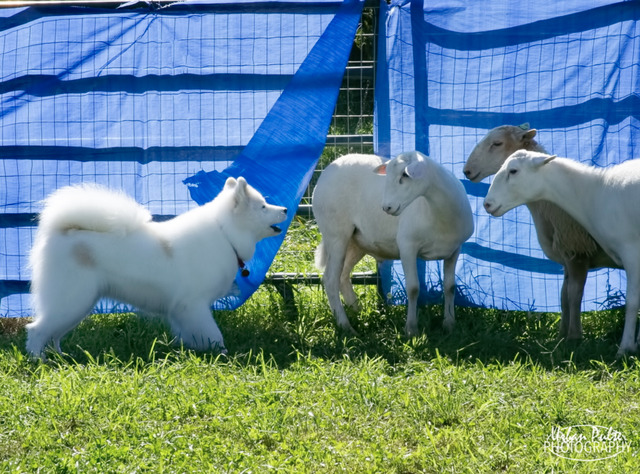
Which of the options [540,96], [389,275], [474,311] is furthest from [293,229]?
[540,96]

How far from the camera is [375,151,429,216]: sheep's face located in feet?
21.0

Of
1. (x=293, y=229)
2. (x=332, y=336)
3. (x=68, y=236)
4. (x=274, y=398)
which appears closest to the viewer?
(x=274, y=398)

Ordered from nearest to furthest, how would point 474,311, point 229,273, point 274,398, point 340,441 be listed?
1. point 340,441
2. point 274,398
3. point 229,273
4. point 474,311

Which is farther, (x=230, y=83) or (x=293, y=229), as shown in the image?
(x=293, y=229)

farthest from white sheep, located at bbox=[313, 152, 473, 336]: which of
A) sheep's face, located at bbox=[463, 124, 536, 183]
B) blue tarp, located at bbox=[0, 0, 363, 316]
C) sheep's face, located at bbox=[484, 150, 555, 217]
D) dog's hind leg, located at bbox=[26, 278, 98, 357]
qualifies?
dog's hind leg, located at bbox=[26, 278, 98, 357]

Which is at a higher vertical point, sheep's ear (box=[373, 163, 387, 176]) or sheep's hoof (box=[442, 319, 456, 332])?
sheep's ear (box=[373, 163, 387, 176])

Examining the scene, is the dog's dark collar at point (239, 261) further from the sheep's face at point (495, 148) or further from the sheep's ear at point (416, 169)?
the sheep's face at point (495, 148)

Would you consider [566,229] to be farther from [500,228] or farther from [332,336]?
[332,336]

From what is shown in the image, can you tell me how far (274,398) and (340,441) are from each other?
0.65 metres

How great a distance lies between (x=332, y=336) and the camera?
6695 millimetres

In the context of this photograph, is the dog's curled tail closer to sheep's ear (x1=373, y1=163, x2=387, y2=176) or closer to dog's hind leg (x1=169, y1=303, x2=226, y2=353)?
dog's hind leg (x1=169, y1=303, x2=226, y2=353)

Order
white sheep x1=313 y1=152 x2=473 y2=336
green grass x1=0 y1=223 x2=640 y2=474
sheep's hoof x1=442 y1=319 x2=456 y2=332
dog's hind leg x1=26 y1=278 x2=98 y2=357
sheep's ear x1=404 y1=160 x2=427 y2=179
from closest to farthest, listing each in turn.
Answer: green grass x1=0 y1=223 x2=640 y2=474 < dog's hind leg x1=26 y1=278 x2=98 y2=357 < sheep's ear x1=404 y1=160 x2=427 y2=179 < white sheep x1=313 y1=152 x2=473 y2=336 < sheep's hoof x1=442 y1=319 x2=456 y2=332

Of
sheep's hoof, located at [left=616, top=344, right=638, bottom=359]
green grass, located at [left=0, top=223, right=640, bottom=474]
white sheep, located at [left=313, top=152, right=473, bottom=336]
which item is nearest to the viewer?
green grass, located at [left=0, top=223, right=640, bottom=474]

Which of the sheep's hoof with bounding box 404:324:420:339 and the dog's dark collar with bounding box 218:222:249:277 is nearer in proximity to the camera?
the dog's dark collar with bounding box 218:222:249:277
